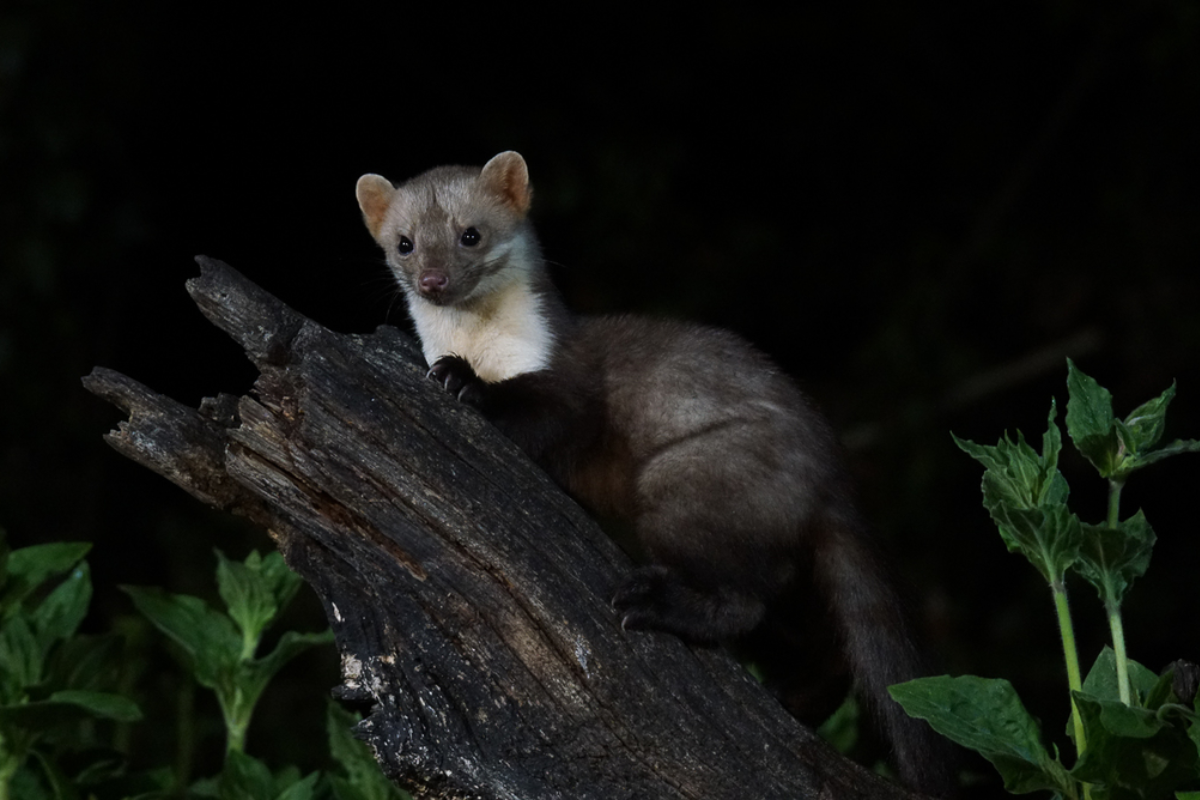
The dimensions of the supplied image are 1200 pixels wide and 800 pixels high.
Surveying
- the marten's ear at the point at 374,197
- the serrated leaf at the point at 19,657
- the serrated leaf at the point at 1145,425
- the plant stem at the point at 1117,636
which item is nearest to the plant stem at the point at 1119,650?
the plant stem at the point at 1117,636

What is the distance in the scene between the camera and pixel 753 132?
19.8ft

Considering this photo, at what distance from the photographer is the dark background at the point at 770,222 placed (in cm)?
544

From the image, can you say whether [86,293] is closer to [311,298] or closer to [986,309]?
[311,298]

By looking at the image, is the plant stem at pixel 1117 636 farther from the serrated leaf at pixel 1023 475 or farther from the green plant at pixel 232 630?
the green plant at pixel 232 630

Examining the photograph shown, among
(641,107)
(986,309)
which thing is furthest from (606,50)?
(986,309)

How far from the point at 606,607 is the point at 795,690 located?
809 millimetres

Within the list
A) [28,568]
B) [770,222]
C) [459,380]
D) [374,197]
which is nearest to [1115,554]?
[459,380]

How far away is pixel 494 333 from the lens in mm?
3264

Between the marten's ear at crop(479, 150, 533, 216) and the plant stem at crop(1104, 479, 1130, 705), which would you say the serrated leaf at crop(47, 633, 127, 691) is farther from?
the plant stem at crop(1104, 479, 1130, 705)

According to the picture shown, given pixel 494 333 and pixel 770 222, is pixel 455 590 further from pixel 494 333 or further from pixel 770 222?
pixel 770 222

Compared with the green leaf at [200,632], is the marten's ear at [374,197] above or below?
above

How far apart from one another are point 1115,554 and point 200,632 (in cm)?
167

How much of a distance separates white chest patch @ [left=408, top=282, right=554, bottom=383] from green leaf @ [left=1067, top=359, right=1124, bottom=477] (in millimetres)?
1389

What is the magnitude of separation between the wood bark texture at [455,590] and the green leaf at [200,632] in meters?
0.31
